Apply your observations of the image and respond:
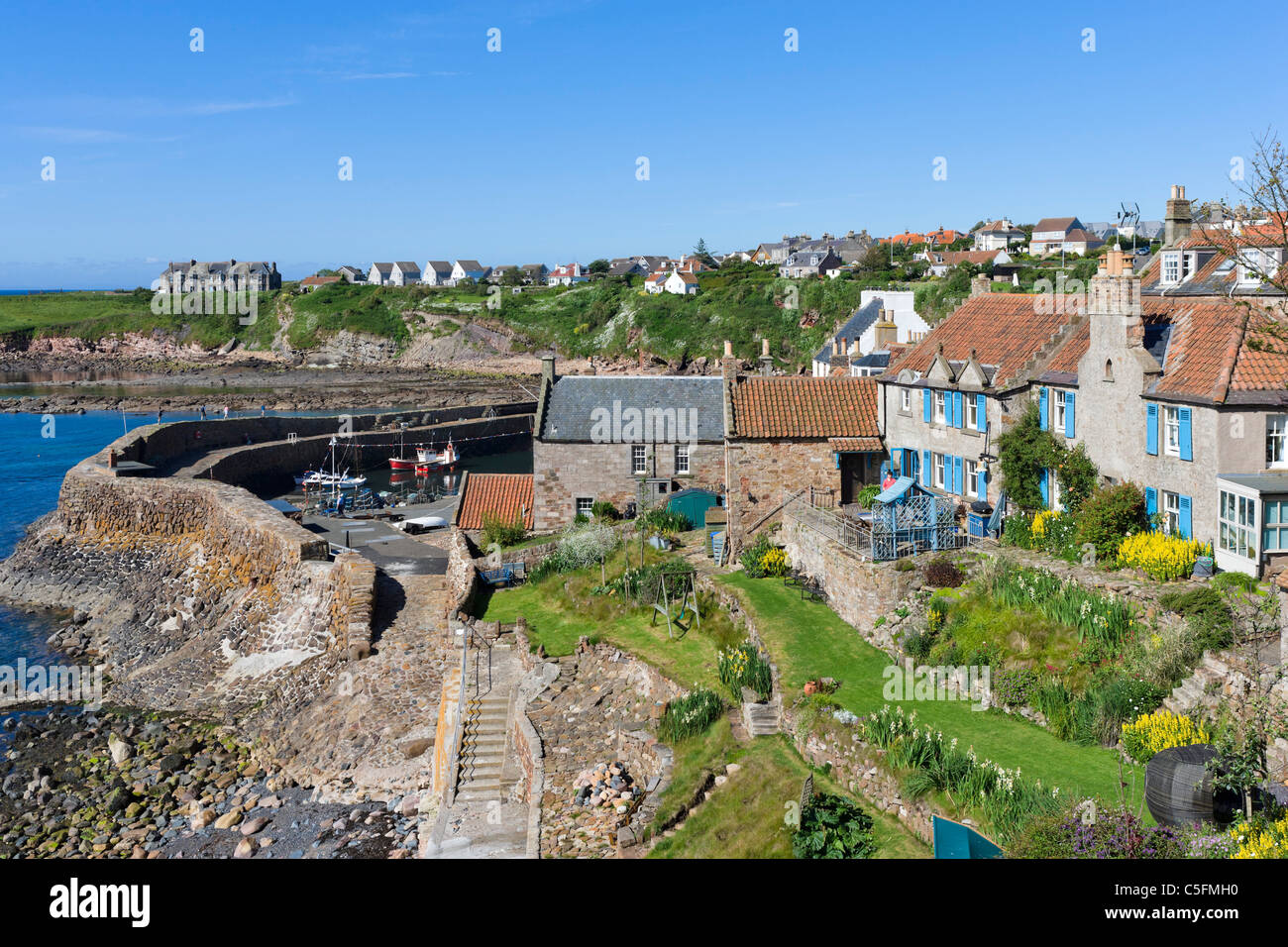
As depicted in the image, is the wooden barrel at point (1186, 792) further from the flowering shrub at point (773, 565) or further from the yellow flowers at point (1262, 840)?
the flowering shrub at point (773, 565)

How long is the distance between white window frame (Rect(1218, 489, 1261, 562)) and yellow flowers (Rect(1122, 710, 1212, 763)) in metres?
4.75

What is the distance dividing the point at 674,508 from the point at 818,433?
234 inches

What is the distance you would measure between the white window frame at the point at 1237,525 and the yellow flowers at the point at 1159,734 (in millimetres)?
4746

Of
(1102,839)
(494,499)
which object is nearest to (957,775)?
(1102,839)

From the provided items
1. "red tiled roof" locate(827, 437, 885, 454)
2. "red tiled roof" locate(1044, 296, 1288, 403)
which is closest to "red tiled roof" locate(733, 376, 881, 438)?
"red tiled roof" locate(827, 437, 885, 454)

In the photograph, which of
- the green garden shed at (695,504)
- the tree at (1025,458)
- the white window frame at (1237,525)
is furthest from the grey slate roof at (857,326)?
the white window frame at (1237,525)

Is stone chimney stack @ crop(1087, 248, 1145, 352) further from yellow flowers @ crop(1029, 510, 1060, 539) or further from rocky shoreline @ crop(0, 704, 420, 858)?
rocky shoreline @ crop(0, 704, 420, 858)

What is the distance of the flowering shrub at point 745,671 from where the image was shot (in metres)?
20.1

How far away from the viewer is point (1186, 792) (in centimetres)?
1217

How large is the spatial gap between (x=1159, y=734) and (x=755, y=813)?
222 inches

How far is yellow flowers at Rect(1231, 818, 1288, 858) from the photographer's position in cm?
1059

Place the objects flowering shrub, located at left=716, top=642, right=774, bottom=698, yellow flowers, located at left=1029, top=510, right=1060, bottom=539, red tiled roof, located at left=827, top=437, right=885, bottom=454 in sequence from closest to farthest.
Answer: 1. flowering shrub, located at left=716, top=642, right=774, bottom=698
2. yellow flowers, located at left=1029, top=510, right=1060, bottom=539
3. red tiled roof, located at left=827, top=437, right=885, bottom=454

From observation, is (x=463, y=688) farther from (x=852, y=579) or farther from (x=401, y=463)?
(x=401, y=463)
